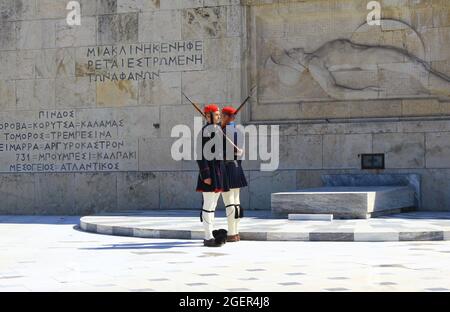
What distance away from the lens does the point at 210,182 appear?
39.0 ft

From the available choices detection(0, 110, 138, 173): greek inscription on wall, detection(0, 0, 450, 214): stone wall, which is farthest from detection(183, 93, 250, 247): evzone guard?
detection(0, 110, 138, 173): greek inscription on wall

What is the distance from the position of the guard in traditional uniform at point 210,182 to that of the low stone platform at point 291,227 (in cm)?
95

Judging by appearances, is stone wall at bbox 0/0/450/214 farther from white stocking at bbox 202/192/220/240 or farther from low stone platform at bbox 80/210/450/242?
white stocking at bbox 202/192/220/240

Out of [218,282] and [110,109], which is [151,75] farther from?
[218,282]

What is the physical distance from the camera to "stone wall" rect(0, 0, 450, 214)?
1698cm

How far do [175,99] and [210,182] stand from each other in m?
6.29

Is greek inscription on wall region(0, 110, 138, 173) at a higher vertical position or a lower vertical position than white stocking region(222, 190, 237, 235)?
higher

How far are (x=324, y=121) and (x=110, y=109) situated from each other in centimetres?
429

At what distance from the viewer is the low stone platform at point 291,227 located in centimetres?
1232

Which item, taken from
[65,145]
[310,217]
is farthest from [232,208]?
[65,145]

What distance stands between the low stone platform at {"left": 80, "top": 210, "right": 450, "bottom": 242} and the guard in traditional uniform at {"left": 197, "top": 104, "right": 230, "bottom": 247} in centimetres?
95

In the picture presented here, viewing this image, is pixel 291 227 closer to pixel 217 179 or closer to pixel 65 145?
pixel 217 179

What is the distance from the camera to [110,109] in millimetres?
18391
